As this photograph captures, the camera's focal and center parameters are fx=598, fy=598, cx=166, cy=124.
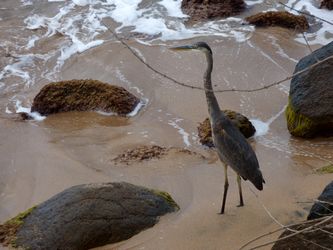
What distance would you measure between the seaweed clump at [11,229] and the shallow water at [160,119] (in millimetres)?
503

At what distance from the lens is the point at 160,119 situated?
7.95m

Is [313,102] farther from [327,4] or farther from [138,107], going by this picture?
[327,4]

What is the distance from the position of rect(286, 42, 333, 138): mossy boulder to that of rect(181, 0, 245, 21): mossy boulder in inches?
183

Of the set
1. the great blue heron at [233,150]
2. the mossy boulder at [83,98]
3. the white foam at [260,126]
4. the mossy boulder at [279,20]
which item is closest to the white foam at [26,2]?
the mossy boulder at [279,20]

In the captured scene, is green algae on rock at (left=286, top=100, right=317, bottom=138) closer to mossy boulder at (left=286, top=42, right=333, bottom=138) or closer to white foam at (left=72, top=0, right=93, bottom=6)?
mossy boulder at (left=286, top=42, right=333, bottom=138)

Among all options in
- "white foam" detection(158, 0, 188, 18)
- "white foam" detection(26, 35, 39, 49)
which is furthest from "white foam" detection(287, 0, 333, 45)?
"white foam" detection(26, 35, 39, 49)

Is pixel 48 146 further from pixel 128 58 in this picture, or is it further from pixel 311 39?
pixel 311 39

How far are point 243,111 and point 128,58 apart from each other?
8.85 feet

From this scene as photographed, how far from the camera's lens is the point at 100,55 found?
1034 cm

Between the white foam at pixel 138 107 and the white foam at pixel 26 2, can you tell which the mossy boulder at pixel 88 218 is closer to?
the white foam at pixel 138 107

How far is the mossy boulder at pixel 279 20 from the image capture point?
1089 cm

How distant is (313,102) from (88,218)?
340 cm

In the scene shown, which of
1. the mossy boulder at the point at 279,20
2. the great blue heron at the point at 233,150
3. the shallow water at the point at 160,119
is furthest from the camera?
the mossy boulder at the point at 279,20

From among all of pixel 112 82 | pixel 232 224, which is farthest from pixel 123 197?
pixel 112 82
